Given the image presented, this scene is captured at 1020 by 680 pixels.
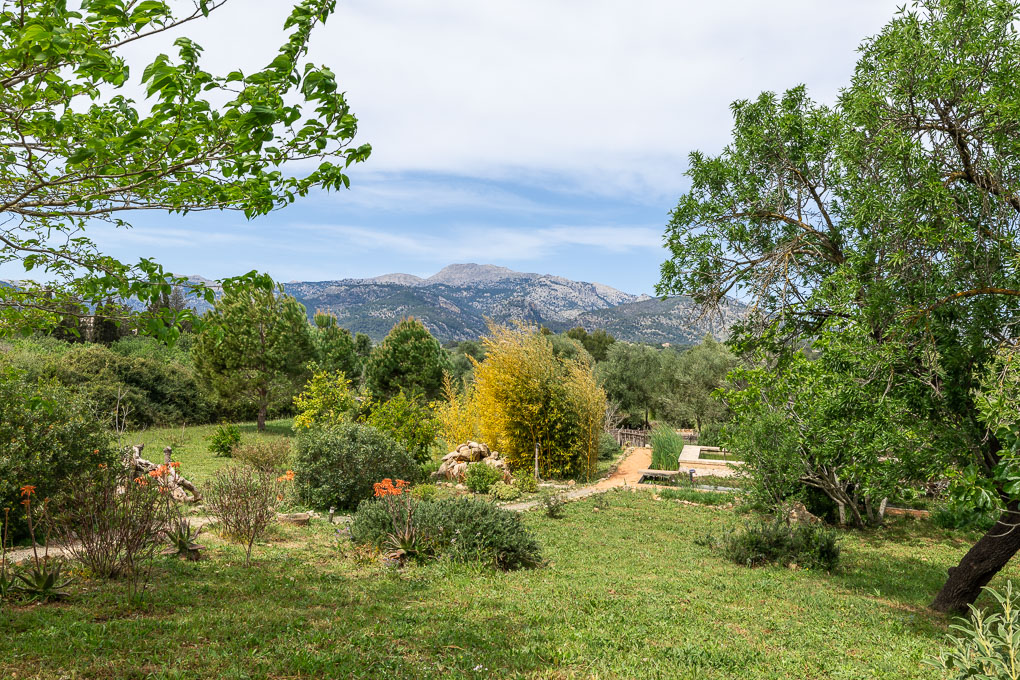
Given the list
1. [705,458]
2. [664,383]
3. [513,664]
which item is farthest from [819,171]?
[664,383]

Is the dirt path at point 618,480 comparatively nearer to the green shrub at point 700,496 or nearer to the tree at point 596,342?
the green shrub at point 700,496

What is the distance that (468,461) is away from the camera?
55.4 feet

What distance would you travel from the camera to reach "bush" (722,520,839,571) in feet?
28.3

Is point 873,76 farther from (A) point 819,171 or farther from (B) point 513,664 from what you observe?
(B) point 513,664

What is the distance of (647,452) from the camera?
2684 centimetres

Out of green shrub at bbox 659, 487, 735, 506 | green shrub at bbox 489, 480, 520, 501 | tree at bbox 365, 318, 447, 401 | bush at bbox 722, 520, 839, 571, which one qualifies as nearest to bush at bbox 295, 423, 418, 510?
green shrub at bbox 489, 480, 520, 501

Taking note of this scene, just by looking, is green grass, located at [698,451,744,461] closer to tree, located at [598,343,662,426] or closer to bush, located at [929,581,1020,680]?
tree, located at [598,343,662,426]

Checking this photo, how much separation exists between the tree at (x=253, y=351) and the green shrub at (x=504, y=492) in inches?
589

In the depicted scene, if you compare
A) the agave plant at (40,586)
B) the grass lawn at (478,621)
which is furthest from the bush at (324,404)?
the agave plant at (40,586)

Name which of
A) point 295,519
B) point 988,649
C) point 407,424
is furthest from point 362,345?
point 988,649

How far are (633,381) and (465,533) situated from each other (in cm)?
3215

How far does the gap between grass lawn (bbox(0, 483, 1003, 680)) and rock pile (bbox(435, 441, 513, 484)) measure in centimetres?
738

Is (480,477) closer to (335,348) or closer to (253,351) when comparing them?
(253,351)

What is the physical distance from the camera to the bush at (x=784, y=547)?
864 centimetres
